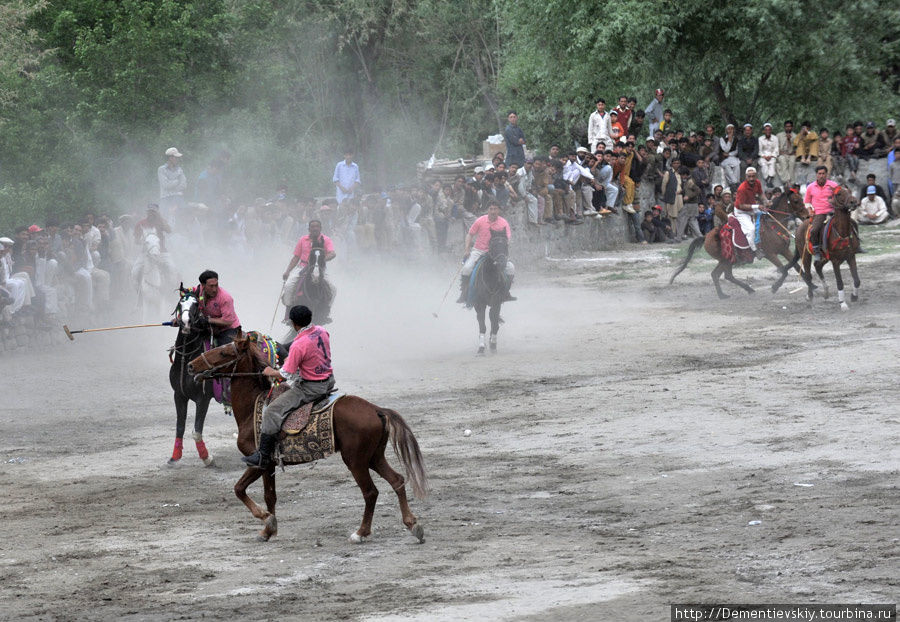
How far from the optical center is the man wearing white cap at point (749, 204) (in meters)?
25.4

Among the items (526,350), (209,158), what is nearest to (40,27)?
(209,158)

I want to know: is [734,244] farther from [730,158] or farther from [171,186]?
[171,186]

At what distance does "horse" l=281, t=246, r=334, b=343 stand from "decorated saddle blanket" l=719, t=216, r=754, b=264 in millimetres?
9229

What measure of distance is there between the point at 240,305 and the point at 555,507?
53.8 feet

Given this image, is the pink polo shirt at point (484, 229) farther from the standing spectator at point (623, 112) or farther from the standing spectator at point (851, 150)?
the standing spectator at point (851, 150)

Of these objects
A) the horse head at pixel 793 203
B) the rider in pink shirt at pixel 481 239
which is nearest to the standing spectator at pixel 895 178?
the horse head at pixel 793 203

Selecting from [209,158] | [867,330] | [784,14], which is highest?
[784,14]

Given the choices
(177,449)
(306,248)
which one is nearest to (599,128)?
(306,248)

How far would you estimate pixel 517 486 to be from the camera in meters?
11.8

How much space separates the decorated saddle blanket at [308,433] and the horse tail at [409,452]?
469 mm

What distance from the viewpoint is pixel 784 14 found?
35.7 metres

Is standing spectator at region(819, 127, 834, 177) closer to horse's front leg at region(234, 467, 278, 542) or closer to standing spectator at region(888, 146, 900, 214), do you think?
standing spectator at region(888, 146, 900, 214)

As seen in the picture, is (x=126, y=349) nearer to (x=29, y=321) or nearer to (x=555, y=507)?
(x=29, y=321)

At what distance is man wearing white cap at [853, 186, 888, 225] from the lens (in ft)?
112
